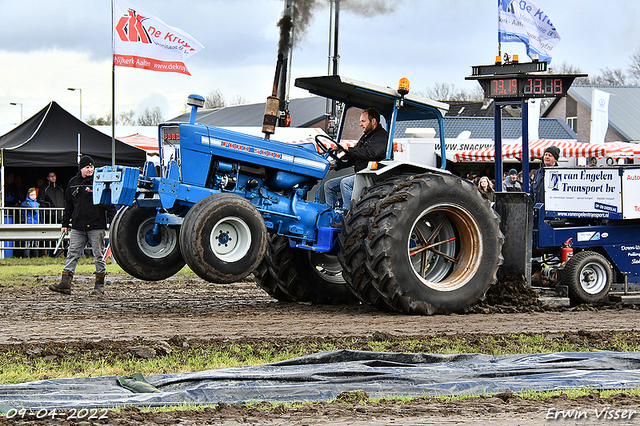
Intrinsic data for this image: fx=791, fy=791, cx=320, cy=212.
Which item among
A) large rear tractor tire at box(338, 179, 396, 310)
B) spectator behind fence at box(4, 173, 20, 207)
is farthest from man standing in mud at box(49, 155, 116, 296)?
spectator behind fence at box(4, 173, 20, 207)

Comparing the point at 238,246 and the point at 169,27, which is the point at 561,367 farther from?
the point at 169,27

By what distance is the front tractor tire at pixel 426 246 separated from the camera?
7.88m

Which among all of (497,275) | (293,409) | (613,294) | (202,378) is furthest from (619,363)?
(613,294)

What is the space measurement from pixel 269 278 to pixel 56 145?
1001cm

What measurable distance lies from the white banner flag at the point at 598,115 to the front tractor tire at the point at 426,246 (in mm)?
17657

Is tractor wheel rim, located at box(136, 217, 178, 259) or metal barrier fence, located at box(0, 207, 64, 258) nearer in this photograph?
tractor wheel rim, located at box(136, 217, 178, 259)

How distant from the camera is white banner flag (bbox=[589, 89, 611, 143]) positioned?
25.1 metres

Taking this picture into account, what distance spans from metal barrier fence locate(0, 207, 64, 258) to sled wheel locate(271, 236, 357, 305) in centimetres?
910

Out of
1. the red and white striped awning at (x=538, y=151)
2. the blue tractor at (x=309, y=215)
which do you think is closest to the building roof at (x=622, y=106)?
the red and white striped awning at (x=538, y=151)

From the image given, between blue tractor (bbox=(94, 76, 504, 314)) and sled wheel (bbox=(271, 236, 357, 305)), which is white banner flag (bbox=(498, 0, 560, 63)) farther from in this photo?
sled wheel (bbox=(271, 236, 357, 305))

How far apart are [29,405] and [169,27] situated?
41.8 feet

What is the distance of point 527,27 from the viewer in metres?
15.5

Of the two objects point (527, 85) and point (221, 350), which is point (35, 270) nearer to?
point (527, 85)

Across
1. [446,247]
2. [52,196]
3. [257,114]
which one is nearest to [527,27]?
[446,247]
